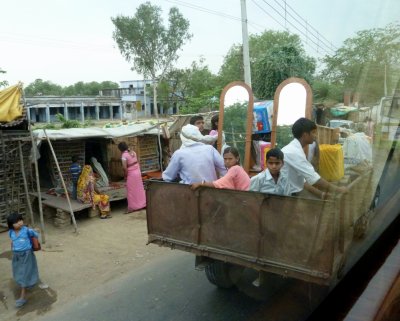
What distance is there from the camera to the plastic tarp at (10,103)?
601 centimetres

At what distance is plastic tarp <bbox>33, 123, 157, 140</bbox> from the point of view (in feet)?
25.9

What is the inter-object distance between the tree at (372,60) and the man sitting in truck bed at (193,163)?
202 cm

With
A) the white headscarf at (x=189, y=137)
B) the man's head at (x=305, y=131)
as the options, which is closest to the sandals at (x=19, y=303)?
the white headscarf at (x=189, y=137)

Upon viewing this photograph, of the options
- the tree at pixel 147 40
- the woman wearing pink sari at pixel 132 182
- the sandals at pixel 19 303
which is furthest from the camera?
the tree at pixel 147 40

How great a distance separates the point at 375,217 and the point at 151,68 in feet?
116

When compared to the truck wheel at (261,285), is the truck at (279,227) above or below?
above

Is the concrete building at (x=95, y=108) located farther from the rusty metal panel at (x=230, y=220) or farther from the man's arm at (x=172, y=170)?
the rusty metal panel at (x=230, y=220)

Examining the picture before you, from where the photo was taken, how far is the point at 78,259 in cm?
577

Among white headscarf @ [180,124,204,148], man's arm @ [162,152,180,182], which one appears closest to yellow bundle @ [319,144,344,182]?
white headscarf @ [180,124,204,148]

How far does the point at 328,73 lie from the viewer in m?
2.44

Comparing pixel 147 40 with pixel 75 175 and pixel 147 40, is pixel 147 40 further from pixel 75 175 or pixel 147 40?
pixel 75 175

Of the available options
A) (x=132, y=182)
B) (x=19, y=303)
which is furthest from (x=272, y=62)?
(x=19, y=303)

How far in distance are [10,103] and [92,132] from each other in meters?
A: 2.80

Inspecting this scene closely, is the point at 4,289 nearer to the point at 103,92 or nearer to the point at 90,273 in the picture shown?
the point at 90,273
